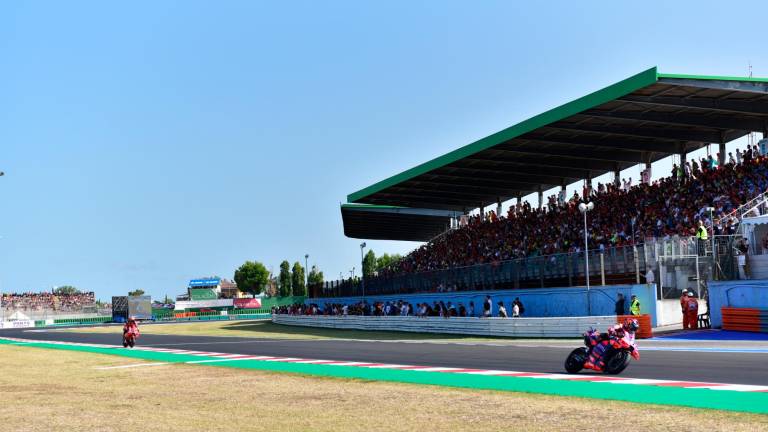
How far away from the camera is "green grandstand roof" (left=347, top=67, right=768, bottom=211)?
30.0 m

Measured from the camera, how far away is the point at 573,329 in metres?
27.4

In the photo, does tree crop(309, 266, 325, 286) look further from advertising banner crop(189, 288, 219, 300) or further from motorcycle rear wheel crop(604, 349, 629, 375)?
motorcycle rear wheel crop(604, 349, 629, 375)

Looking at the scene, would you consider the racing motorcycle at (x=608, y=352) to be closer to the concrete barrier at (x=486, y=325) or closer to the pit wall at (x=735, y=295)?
the concrete barrier at (x=486, y=325)

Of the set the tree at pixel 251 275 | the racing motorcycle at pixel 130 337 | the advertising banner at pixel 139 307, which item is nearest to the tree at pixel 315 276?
the tree at pixel 251 275

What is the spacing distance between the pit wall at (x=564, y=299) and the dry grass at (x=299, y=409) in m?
14.3

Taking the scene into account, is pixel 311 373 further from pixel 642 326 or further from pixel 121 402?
pixel 642 326

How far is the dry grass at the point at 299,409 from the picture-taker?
9609 millimetres

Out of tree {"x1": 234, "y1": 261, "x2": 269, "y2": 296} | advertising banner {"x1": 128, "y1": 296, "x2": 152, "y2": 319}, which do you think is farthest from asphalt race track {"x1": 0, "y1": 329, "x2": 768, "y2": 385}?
tree {"x1": 234, "y1": 261, "x2": 269, "y2": 296}

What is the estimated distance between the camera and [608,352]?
50.2ft

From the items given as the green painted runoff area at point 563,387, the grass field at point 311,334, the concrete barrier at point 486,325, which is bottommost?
the green painted runoff area at point 563,387

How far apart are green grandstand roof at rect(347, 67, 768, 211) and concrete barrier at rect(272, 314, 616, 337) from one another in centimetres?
786

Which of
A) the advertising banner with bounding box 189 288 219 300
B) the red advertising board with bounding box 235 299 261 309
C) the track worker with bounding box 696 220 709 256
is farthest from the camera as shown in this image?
the advertising banner with bounding box 189 288 219 300

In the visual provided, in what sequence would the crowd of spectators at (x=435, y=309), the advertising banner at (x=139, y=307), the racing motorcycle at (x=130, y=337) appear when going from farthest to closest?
the advertising banner at (x=139, y=307) → the crowd of spectators at (x=435, y=309) → the racing motorcycle at (x=130, y=337)

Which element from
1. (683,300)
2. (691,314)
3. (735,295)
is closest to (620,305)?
(683,300)
